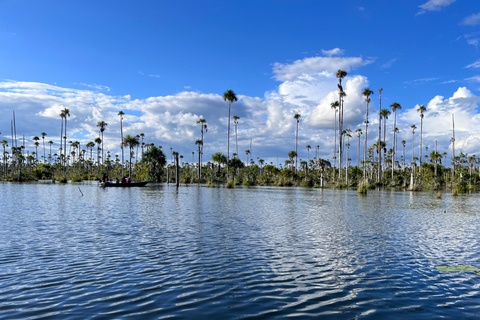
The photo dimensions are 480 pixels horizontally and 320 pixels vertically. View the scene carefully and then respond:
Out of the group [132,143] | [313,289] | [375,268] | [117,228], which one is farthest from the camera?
[132,143]

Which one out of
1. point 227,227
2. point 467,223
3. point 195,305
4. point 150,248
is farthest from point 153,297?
point 467,223

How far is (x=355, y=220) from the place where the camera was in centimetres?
2217

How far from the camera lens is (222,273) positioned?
976 cm

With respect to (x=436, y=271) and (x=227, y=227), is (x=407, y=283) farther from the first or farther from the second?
(x=227, y=227)

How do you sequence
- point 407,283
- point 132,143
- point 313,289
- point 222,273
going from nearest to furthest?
1. point 313,289
2. point 407,283
3. point 222,273
4. point 132,143

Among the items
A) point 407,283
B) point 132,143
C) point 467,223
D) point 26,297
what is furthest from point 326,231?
point 132,143

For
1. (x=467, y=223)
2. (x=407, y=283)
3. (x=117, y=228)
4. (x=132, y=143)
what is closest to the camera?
(x=407, y=283)

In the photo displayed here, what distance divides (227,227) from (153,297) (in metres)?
10.6

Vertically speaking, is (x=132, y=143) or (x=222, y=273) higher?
(x=132, y=143)

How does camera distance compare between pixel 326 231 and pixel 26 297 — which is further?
pixel 326 231

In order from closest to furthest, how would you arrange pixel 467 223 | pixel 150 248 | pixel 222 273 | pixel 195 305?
pixel 195 305 → pixel 222 273 → pixel 150 248 → pixel 467 223

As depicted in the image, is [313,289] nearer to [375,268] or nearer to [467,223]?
[375,268]

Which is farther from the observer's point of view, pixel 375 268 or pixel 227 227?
pixel 227 227

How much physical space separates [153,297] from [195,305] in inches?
44.8
